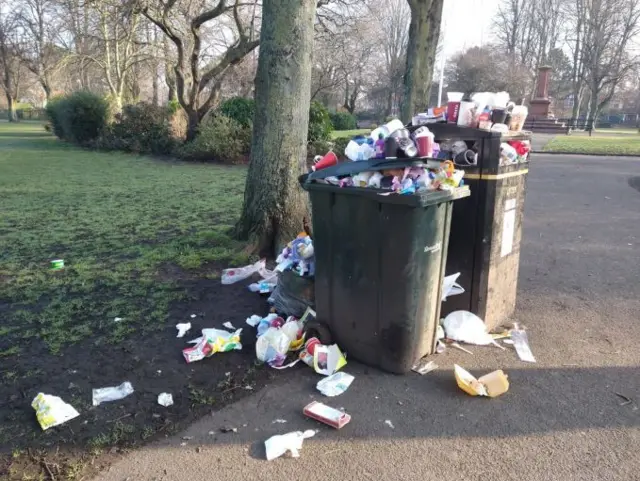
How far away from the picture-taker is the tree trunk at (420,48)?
10.9 meters

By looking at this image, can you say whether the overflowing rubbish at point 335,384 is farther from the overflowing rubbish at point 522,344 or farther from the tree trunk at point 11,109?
the tree trunk at point 11,109

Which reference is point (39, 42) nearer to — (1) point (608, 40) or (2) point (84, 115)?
(2) point (84, 115)

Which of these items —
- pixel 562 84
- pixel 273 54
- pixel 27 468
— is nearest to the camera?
pixel 27 468

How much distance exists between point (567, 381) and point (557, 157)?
17544 mm

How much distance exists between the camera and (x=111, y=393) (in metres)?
2.88

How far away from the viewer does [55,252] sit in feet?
18.7

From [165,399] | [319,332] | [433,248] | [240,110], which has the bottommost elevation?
[165,399]

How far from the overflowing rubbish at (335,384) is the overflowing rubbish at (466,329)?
948 millimetres

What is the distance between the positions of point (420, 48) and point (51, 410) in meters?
10.5

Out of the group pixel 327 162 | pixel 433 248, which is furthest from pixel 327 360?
pixel 327 162

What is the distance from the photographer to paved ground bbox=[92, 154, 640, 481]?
2.31 meters

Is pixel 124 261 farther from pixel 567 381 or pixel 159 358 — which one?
pixel 567 381

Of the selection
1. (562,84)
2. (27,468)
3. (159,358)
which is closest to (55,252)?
(159,358)

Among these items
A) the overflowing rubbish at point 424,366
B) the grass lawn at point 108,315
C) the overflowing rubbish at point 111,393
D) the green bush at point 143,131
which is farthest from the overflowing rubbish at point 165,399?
the green bush at point 143,131
